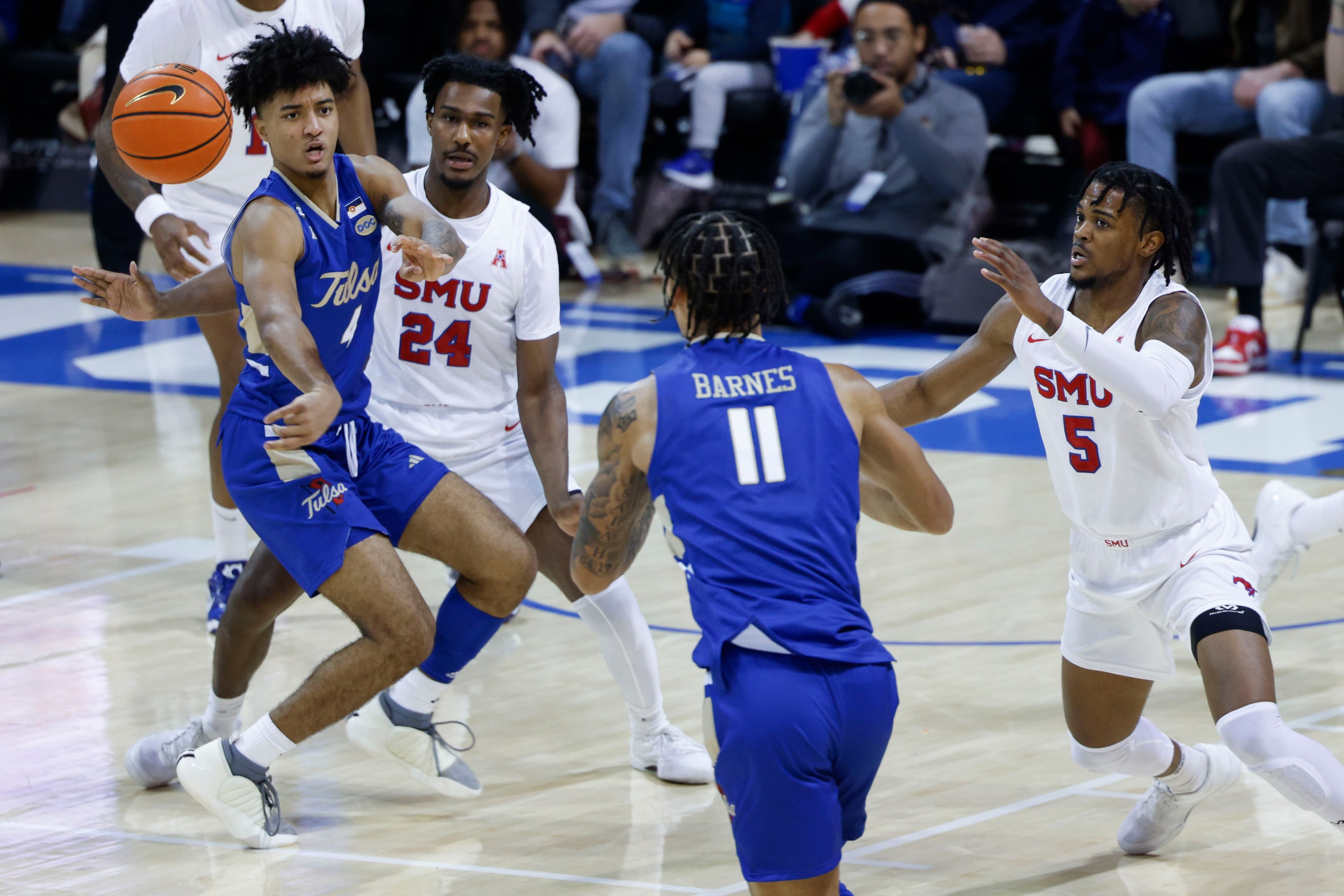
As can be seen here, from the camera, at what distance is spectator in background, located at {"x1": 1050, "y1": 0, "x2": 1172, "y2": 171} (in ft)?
37.6

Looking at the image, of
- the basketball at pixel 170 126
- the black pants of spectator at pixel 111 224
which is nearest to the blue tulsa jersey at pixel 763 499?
the basketball at pixel 170 126

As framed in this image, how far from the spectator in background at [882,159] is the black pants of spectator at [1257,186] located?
146 cm

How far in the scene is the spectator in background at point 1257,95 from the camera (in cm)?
1065

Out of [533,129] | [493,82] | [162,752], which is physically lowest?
[533,129]

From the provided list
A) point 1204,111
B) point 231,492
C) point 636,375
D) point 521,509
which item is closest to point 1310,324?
point 1204,111

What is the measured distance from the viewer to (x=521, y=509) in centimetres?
520

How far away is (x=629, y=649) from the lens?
508cm

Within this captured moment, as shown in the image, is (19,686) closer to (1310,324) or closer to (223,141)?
(223,141)

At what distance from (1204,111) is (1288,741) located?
7991 mm

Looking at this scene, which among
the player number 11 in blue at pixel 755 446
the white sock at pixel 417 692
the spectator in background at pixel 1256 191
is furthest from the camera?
the spectator in background at pixel 1256 191

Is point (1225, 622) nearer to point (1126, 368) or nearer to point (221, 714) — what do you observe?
point (1126, 368)

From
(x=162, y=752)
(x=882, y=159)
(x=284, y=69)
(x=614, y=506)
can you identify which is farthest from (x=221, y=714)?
(x=882, y=159)

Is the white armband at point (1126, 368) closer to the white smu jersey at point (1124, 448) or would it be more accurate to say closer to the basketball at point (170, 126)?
the white smu jersey at point (1124, 448)

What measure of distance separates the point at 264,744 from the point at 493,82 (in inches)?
73.3
